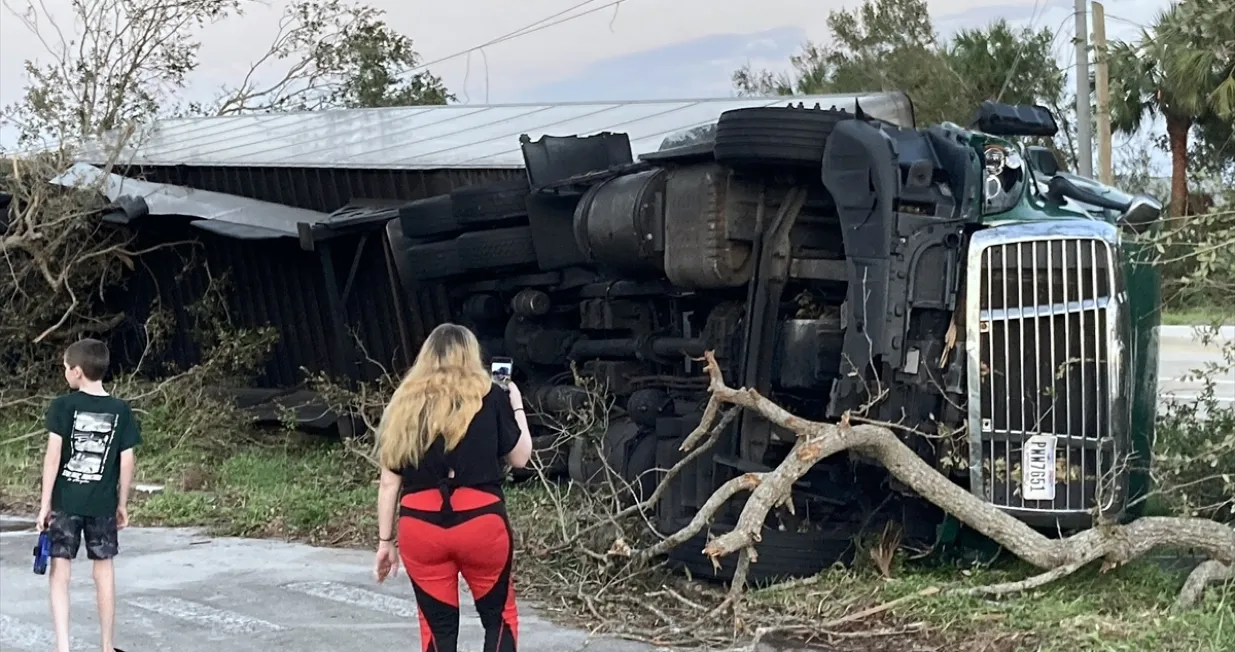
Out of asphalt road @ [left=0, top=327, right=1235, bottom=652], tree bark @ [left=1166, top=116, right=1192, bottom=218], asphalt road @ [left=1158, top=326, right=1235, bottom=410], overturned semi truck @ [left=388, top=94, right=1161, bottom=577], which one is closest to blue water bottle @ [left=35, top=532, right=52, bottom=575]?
asphalt road @ [left=0, top=327, right=1235, bottom=652]

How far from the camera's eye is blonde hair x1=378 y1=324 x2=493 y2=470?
4.86 metres

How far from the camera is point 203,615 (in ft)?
22.9

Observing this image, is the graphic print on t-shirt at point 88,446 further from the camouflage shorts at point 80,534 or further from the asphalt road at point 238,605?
the asphalt road at point 238,605

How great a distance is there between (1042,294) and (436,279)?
16.2 ft

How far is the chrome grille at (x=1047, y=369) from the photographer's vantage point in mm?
6387

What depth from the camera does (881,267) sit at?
6.57 meters

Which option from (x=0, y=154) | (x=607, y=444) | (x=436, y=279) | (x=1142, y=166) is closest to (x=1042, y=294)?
(x=607, y=444)

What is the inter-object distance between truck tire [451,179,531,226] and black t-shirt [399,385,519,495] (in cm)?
430

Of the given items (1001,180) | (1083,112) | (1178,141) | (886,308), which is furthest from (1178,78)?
(886,308)

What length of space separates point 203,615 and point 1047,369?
14.1 feet

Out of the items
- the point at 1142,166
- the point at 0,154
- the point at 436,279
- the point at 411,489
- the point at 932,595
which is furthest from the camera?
the point at 1142,166

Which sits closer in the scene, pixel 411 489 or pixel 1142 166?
pixel 411 489

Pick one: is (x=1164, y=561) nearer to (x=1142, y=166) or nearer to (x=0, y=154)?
(x=0, y=154)

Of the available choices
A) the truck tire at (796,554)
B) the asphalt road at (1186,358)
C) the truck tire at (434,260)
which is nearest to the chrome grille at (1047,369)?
the truck tire at (796,554)
